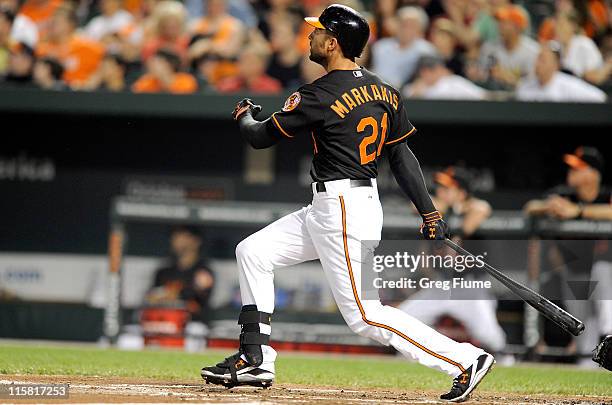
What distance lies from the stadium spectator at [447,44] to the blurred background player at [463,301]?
976 mm

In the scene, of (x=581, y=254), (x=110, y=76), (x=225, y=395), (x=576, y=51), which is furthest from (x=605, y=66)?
(x=225, y=395)

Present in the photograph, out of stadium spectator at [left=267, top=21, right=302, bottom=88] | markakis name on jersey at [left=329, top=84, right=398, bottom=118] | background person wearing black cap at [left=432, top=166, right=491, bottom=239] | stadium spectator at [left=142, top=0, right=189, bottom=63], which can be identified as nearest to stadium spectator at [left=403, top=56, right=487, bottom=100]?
background person wearing black cap at [left=432, top=166, right=491, bottom=239]

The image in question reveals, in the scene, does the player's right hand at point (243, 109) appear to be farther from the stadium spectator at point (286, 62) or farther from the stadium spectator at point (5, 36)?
the stadium spectator at point (5, 36)

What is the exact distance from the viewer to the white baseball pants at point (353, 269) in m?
4.54

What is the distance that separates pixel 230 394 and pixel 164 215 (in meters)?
4.30

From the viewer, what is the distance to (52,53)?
991cm

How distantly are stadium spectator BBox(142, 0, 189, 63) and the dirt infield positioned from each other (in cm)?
508

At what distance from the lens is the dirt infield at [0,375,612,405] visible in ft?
14.3

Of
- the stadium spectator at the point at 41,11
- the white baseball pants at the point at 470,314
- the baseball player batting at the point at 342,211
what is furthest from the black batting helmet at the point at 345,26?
the stadium spectator at the point at 41,11

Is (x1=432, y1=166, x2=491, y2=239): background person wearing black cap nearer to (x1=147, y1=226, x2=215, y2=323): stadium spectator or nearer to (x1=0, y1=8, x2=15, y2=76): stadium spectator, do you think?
(x1=147, y1=226, x2=215, y2=323): stadium spectator

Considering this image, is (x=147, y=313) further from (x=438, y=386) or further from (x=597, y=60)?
(x=597, y=60)

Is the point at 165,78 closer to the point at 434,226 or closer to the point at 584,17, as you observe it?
the point at 584,17

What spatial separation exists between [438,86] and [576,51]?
1307 mm

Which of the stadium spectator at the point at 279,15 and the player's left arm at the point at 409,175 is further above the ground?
the stadium spectator at the point at 279,15
